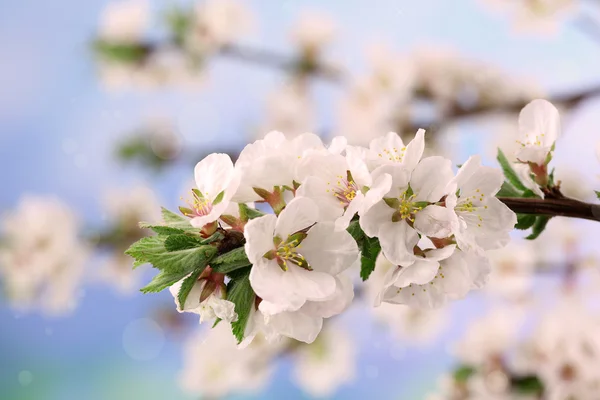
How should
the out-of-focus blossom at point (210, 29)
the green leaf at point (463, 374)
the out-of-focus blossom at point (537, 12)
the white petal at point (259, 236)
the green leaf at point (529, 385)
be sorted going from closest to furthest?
the white petal at point (259, 236) < the green leaf at point (529, 385) < the green leaf at point (463, 374) < the out-of-focus blossom at point (537, 12) < the out-of-focus blossom at point (210, 29)

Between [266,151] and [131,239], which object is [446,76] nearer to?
[131,239]

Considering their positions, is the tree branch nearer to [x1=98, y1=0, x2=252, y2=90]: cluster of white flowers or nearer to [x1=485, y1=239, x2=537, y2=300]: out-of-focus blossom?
[x1=485, y1=239, x2=537, y2=300]: out-of-focus blossom

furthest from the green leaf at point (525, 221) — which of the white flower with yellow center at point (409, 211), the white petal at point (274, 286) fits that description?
the white petal at point (274, 286)

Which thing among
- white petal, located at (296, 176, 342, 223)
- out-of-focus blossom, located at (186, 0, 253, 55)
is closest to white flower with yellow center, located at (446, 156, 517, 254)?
white petal, located at (296, 176, 342, 223)

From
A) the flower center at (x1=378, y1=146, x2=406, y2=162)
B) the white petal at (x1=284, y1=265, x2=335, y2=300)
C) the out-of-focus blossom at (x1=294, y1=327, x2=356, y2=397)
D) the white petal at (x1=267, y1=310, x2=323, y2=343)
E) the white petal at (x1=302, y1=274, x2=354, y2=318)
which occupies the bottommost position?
the out-of-focus blossom at (x1=294, y1=327, x2=356, y2=397)

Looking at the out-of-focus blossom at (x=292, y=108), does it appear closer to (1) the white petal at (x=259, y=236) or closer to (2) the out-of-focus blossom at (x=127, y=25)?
(2) the out-of-focus blossom at (x=127, y=25)
